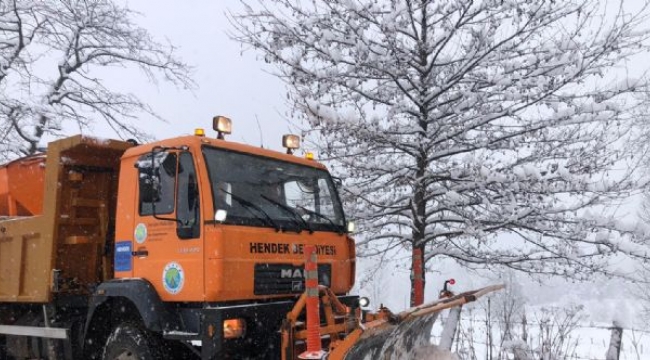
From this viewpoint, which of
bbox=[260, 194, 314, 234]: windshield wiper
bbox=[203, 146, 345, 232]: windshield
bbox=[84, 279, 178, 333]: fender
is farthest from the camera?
bbox=[260, 194, 314, 234]: windshield wiper

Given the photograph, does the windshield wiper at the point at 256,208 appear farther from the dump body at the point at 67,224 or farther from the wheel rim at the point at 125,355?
the dump body at the point at 67,224

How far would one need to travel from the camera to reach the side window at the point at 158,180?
4730 mm

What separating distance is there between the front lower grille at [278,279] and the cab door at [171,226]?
0.52 m

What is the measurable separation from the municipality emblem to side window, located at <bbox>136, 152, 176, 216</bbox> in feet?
1.47

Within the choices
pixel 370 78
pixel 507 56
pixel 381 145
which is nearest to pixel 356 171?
pixel 381 145

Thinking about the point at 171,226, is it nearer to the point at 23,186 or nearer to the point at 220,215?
the point at 220,215

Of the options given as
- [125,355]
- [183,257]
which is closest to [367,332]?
[183,257]

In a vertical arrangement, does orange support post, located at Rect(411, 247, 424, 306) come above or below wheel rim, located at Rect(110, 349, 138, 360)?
above

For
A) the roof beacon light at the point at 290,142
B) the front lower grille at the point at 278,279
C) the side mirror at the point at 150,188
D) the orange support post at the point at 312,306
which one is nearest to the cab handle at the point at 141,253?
the side mirror at the point at 150,188

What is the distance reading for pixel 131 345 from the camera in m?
5.00

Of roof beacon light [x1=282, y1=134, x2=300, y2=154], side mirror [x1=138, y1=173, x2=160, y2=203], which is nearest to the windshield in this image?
roof beacon light [x1=282, y1=134, x2=300, y2=154]

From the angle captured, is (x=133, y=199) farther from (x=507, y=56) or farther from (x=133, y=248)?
(x=507, y=56)

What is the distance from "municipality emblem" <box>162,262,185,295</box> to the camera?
4691mm

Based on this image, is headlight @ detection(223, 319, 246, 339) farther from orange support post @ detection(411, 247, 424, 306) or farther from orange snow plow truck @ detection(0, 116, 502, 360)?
orange support post @ detection(411, 247, 424, 306)
